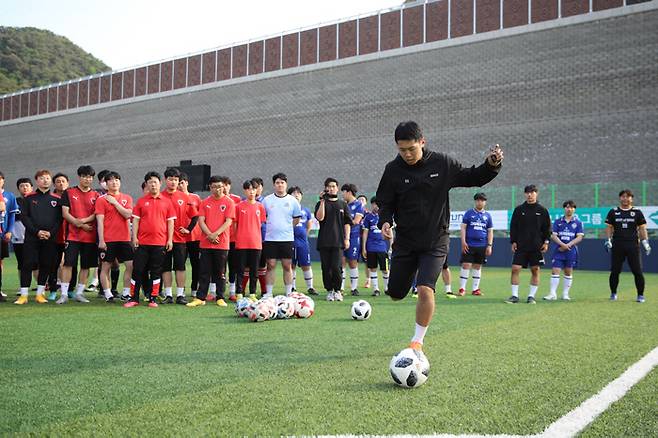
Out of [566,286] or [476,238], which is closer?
[566,286]

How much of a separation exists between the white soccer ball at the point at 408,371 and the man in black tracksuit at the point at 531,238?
6931mm

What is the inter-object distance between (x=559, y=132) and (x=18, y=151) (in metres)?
47.2

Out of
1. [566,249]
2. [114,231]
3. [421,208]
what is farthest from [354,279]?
[421,208]

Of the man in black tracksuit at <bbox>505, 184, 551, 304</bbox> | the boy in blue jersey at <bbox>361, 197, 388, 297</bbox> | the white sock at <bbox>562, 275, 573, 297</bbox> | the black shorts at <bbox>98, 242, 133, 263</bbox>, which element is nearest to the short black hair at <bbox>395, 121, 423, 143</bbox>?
the black shorts at <bbox>98, 242, 133, 263</bbox>

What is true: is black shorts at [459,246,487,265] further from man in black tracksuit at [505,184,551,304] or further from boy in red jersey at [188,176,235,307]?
boy in red jersey at [188,176,235,307]

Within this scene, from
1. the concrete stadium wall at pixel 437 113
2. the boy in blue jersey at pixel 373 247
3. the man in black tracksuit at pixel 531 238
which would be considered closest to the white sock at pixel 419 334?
the man in black tracksuit at pixel 531 238

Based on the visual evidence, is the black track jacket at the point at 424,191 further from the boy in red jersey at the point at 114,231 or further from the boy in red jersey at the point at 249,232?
the boy in red jersey at the point at 114,231

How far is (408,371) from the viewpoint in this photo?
12.7 feet

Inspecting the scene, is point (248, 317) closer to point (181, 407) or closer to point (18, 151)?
point (181, 407)

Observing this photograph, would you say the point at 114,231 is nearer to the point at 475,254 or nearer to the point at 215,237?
the point at 215,237

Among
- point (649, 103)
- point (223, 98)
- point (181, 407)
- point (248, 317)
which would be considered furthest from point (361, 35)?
point (181, 407)

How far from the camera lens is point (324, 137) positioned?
121 feet

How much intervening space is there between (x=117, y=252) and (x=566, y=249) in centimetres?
865

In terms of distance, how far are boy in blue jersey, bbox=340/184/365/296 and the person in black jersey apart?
4836 millimetres
